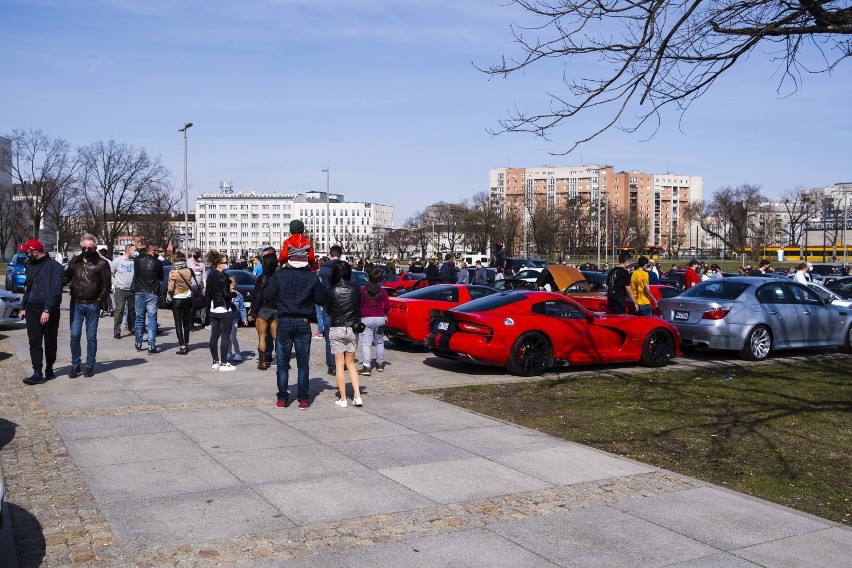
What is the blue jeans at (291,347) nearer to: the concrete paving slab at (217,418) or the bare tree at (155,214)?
the concrete paving slab at (217,418)

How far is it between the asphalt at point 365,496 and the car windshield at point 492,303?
3011 millimetres

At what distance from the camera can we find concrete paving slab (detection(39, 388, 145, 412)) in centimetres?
985

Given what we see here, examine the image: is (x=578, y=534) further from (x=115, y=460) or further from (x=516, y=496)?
(x=115, y=460)

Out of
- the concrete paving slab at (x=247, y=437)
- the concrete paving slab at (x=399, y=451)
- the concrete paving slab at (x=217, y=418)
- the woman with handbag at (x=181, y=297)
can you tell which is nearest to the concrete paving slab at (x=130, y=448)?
the concrete paving slab at (x=247, y=437)

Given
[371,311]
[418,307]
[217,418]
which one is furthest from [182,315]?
[217,418]

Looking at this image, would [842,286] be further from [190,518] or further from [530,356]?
[190,518]

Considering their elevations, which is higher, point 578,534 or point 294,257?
point 294,257

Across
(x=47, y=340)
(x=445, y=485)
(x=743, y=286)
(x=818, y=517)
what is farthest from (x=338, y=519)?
(x=743, y=286)

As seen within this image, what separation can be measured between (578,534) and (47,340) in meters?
8.59

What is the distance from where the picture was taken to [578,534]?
222 inches

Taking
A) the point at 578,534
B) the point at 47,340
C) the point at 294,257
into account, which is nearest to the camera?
the point at 578,534

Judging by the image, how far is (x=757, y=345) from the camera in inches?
596

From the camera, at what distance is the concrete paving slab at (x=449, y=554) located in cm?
507

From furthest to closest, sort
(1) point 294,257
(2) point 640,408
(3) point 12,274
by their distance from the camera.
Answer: (3) point 12,274, (2) point 640,408, (1) point 294,257
